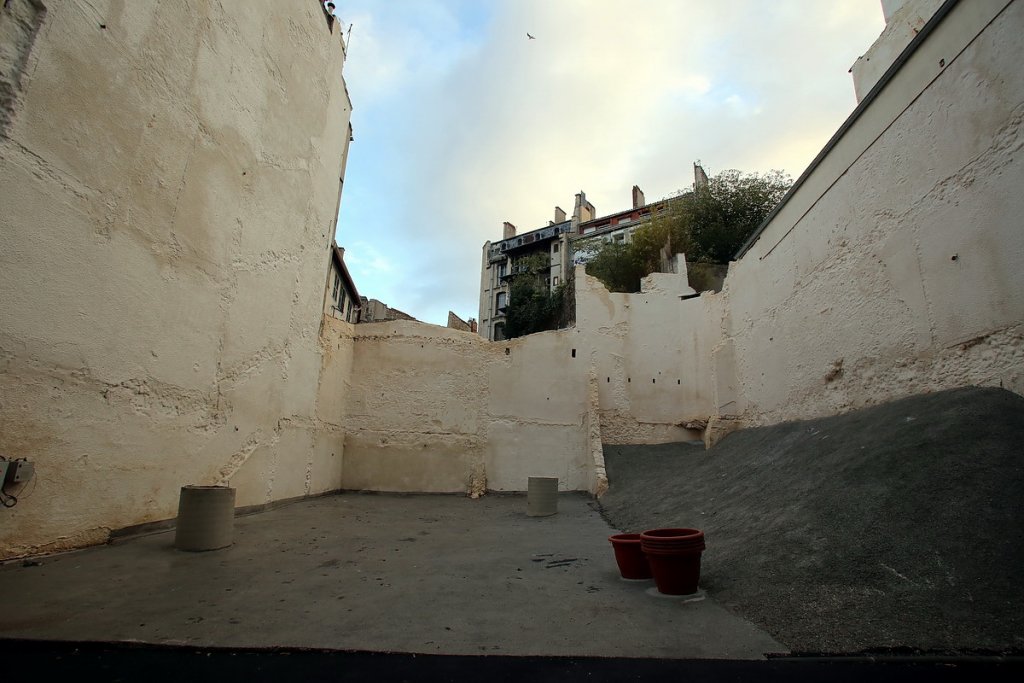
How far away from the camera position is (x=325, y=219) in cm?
998

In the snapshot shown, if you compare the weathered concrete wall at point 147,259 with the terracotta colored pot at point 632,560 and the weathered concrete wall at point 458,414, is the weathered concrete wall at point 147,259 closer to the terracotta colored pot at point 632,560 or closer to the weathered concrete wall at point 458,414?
the weathered concrete wall at point 458,414

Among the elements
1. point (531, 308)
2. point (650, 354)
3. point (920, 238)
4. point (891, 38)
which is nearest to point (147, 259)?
point (920, 238)

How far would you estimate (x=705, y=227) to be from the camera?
712 inches

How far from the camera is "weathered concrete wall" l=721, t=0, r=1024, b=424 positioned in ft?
14.8

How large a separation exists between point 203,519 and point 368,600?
2582mm

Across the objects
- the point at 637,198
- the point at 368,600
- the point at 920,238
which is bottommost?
the point at 368,600

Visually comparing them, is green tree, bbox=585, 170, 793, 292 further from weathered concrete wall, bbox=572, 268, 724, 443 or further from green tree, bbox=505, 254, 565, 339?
weathered concrete wall, bbox=572, 268, 724, 443

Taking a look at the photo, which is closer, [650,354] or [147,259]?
[147,259]

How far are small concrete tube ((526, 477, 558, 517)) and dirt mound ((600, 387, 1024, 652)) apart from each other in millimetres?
2876

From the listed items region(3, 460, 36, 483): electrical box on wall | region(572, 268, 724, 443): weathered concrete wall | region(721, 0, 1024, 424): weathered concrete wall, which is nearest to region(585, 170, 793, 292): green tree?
region(572, 268, 724, 443): weathered concrete wall

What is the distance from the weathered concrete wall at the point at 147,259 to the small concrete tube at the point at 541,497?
4.31 m

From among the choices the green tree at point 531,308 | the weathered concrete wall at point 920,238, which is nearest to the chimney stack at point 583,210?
the green tree at point 531,308

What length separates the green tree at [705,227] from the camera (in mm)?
17422

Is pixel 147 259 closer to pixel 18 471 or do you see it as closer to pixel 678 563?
pixel 18 471
